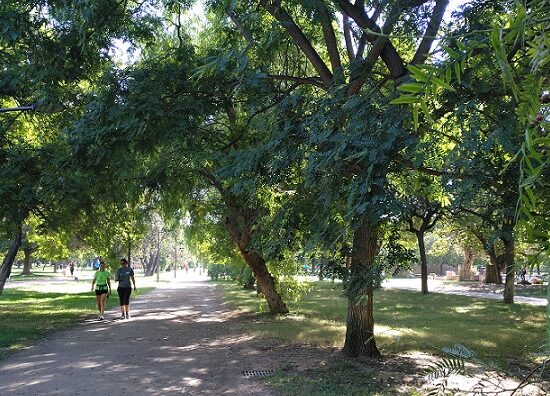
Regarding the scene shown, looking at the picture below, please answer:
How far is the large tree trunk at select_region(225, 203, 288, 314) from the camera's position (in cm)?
1653

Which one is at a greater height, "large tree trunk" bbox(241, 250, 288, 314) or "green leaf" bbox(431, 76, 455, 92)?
"green leaf" bbox(431, 76, 455, 92)

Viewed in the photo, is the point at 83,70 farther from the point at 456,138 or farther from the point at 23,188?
the point at 456,138

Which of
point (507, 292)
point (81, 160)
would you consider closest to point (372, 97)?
point (81, 160)

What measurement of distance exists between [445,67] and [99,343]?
12563 mm

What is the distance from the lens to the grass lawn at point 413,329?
8768 millimetres

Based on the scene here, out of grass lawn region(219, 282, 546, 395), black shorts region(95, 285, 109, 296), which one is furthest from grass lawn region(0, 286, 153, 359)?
grass lawn region(219, 282, 546, 395)

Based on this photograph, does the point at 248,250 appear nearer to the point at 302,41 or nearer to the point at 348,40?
the point at 348,40

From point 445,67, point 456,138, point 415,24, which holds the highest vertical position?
point 415,24

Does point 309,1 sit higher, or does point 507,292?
point 309,1

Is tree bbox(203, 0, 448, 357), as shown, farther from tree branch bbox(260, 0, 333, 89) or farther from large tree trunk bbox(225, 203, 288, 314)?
large tree trunk bbox(225, 203, 288, 314)

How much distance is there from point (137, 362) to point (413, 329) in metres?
8.26

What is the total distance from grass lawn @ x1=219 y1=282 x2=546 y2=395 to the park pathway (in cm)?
106

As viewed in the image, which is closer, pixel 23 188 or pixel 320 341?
pixel 23 188

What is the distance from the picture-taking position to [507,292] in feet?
75.6
